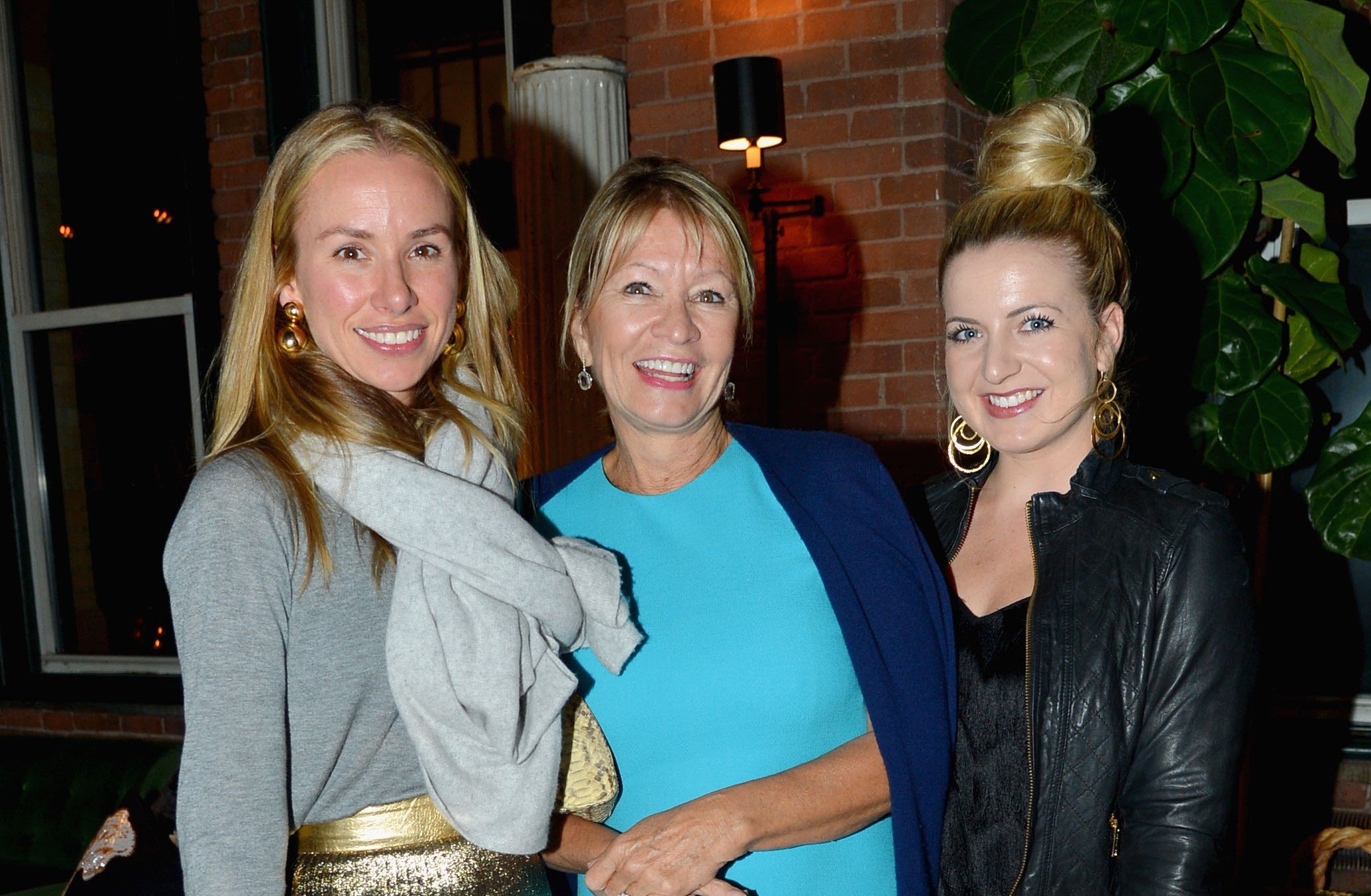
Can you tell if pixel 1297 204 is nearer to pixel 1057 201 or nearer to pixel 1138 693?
pixel 1057 201

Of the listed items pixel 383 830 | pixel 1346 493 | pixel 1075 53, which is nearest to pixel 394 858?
pixel 383 830

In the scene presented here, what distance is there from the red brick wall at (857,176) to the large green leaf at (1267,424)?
863 mm

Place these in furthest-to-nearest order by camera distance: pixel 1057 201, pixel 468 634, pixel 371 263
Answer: pixel 1057 201 → pixel 371 263 → pixel 468 634

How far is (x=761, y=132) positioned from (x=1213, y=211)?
51.2 inches

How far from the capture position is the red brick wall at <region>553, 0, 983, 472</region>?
11.0 feet

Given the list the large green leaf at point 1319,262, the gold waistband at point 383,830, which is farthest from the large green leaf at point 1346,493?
the gold waistband at point 383,830

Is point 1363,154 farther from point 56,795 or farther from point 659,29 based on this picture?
point 56,795

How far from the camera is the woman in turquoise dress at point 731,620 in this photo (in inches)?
56.1

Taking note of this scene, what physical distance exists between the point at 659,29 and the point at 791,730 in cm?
280

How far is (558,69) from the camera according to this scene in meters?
3.54

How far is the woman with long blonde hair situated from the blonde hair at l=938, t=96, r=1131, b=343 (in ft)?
2.38

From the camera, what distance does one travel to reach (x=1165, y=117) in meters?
2.40

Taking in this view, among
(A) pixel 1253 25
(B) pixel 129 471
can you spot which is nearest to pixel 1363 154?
(A) pixel 1253 25

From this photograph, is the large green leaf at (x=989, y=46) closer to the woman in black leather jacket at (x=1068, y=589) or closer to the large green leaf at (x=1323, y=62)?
the large green leaf at (x=1323, y=62)
